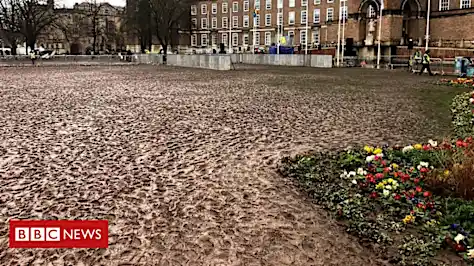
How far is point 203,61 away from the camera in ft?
144

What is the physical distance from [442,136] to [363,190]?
438cm

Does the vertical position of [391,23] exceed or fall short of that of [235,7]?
it falls short

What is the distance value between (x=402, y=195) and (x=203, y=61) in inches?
1549

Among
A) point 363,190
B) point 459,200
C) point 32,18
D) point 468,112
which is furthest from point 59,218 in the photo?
point 32,18

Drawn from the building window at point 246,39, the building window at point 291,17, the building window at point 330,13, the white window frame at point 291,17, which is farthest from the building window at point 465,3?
the building window at point 246,39

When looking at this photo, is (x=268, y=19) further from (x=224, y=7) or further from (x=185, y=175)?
(x=185, y=175)

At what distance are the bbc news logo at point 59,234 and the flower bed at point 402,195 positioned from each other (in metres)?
2.57

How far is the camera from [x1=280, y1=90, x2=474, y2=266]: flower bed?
178 inches

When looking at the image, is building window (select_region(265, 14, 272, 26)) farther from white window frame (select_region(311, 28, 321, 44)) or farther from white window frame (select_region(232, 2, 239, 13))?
white window frame (select_region(311, 28, 321, 44))

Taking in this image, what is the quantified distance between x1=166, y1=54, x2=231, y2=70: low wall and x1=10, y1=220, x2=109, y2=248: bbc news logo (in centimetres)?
3603

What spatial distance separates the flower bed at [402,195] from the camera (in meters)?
4.52

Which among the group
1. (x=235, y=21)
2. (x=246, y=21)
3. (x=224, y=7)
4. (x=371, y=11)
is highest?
(x=224, y=7)

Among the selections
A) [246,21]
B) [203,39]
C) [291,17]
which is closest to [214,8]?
[203,39]

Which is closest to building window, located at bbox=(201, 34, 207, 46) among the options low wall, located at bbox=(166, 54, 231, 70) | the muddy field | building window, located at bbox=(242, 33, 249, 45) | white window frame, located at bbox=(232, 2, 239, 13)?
white window frame, located at bbox=(232, 2, 239, 13)
